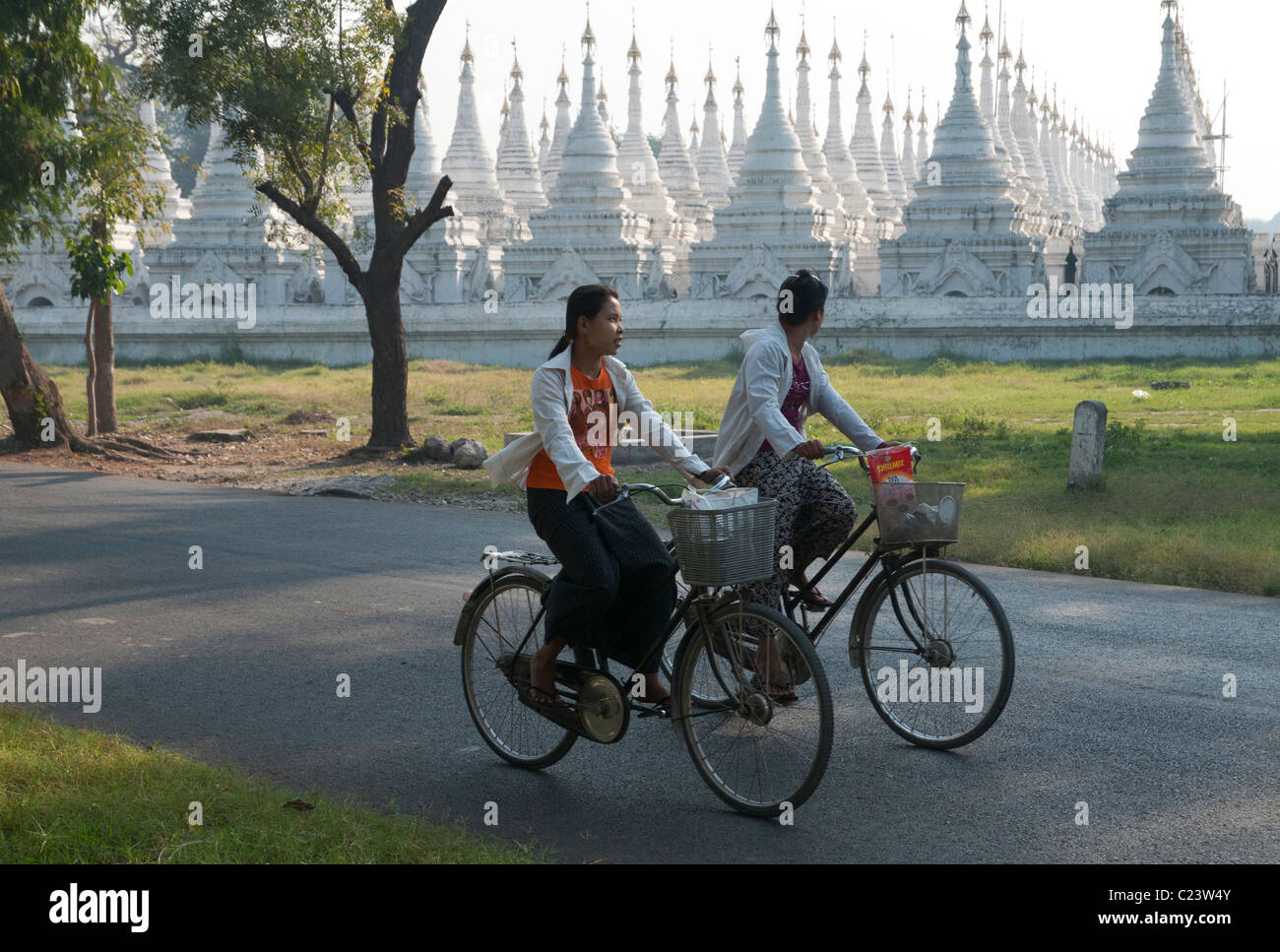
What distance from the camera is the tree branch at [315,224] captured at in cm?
1562

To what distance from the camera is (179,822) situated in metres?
4.58

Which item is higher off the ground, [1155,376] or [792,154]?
[792,154]

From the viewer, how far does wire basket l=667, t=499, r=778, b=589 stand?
4621mm

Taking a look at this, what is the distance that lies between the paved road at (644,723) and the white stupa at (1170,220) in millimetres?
23233

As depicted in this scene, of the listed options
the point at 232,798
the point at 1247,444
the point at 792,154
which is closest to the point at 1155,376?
the point at 1247,444

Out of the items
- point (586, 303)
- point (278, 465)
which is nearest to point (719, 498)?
point (586, 303)

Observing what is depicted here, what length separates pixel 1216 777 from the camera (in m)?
5.15

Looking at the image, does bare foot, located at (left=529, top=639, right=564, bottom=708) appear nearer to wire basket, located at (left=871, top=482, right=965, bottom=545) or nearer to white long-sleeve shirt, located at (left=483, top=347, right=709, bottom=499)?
white long-sleeve shirt, located at (left=483, top=347, right=709, bottom=499)

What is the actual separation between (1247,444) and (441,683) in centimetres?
1122

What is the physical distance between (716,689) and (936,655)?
0.95 metres

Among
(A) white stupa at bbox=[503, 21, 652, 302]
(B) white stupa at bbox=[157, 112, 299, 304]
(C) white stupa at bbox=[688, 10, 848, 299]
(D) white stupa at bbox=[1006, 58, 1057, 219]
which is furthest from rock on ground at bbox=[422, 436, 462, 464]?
(D) white stupa at bbox=[1006, 58, 1057, 219]

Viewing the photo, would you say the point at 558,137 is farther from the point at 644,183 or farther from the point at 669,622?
the point at 669,622
